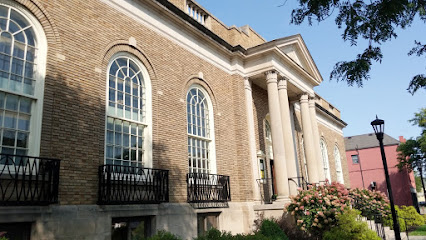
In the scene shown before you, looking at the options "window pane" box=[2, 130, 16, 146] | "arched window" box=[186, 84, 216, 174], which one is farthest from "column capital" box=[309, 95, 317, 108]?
"window pane" box=[2, 130, 16, 146]

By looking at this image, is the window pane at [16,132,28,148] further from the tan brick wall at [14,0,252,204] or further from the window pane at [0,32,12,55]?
the window pane at [0,32,12,55]

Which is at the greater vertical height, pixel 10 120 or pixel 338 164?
pixel 338 164

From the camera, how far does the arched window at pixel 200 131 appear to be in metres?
13.3

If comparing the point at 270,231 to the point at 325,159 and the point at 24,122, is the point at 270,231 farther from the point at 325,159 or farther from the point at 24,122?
the point at 325,159

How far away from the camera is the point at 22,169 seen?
7.34 metres

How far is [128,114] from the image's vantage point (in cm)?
1062

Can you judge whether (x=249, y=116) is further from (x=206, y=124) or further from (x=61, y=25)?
(x=61, y=25)

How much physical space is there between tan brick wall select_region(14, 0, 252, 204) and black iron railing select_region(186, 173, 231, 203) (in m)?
0.37

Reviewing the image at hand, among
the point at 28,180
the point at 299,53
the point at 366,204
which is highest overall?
the point at 299,53

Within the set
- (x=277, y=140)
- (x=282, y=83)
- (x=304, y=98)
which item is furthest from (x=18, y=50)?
(x=304, y=98)

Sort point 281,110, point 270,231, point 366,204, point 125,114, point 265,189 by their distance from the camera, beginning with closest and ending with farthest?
point 270,231
point 125,114
point 281,110
point 265,189
point 366,204

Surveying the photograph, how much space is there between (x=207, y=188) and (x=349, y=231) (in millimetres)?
5215

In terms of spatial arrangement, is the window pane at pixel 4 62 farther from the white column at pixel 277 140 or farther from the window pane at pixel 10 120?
the white column at pixel 277 140

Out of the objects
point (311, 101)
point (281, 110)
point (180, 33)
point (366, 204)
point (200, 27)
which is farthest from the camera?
point (311, 101)
